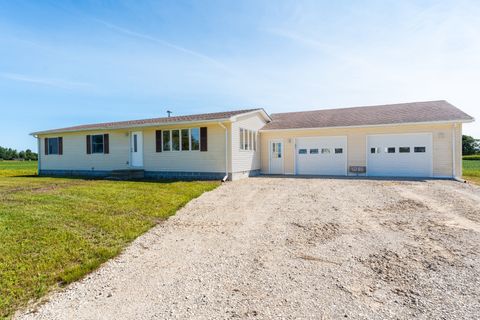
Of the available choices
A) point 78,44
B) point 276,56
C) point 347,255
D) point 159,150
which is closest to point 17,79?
point 78,44

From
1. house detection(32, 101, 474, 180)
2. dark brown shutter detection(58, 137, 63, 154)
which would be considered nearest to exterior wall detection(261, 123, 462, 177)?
house detection(32, 101, 474, 180)

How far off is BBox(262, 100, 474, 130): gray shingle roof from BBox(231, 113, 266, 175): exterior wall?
999 mm

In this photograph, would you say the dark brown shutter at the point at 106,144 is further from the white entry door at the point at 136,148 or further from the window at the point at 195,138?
the window at the point at 195,138

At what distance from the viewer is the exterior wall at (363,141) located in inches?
Result: 476

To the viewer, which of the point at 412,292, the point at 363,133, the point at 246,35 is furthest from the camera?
the point at 363,133

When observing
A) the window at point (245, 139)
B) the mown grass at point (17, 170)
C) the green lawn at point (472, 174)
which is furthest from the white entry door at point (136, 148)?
the green lawn at point (472, 174)

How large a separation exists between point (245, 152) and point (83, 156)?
10357mm

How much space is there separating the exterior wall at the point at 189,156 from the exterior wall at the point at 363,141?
413 centimetres

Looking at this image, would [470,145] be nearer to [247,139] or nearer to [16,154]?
[247,139]

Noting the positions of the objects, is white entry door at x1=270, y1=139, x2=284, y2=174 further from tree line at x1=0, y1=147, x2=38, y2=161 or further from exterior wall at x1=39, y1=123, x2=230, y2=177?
tree line at x1=0, y1=147, x2=38, y2=161

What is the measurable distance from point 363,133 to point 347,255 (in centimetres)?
1137

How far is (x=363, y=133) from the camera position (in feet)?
44.6

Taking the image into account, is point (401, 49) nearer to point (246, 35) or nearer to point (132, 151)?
point (246, 35)

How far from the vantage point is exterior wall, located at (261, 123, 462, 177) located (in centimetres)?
1210
